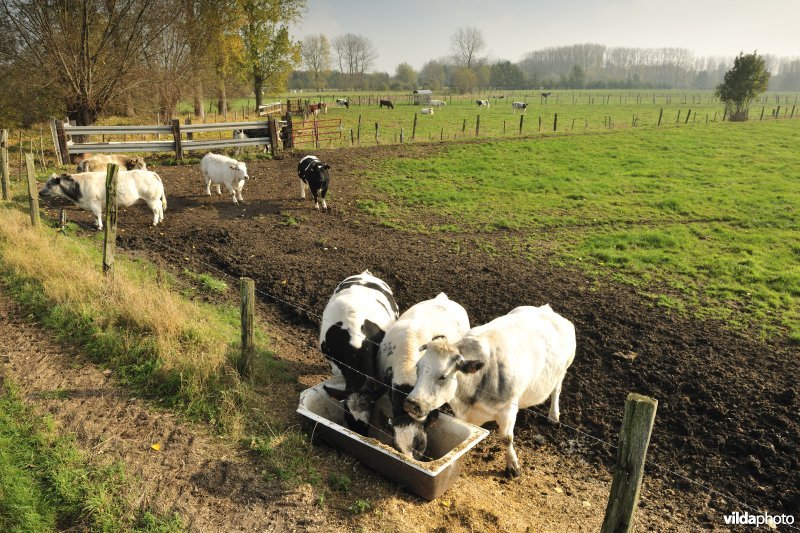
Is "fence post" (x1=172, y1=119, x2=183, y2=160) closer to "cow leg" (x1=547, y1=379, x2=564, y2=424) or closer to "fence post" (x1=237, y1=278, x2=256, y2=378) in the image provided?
"fence post" (x1=237, y1=278, x2=256, y2=378)

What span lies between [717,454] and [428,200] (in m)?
10.8

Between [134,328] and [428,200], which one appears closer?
[134,328]

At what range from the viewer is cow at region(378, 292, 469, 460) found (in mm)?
4945

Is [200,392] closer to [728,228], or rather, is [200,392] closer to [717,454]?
[717,454]

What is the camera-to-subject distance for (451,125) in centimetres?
3344

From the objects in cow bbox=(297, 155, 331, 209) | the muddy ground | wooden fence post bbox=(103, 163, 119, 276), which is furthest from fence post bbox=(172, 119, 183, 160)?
wooden fence post bbox=(103, 163, 119, 276)

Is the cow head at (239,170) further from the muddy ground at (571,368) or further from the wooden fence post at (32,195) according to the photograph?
the wooden fence post at (32,195)

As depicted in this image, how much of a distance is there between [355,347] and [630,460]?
3.30 meters

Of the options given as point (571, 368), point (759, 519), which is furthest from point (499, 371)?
point (759, 519)

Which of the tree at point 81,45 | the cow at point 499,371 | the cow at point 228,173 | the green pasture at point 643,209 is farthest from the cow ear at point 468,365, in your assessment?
the tree at point 81,45

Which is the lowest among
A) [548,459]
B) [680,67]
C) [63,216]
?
[548,459]

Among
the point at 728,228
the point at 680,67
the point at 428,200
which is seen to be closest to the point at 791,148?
the point at 728,228

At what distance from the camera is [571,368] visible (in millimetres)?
7105

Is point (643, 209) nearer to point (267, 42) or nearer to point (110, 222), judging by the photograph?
point (110, 222)
